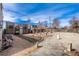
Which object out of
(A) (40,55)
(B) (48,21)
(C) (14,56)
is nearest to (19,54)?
(C) (14,56)

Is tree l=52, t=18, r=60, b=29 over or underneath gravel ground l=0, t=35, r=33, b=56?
over

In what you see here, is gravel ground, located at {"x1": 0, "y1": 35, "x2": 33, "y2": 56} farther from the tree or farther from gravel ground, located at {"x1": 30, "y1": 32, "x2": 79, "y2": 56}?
the tree

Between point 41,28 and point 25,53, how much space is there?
0.92 ft

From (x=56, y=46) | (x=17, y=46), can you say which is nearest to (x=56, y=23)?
(x=56, y=46)

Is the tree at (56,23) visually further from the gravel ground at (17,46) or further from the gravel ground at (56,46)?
the gravel ground at (17,46)

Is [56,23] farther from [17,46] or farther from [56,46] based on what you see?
[17,46]

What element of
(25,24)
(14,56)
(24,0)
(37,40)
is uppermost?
(24,0)

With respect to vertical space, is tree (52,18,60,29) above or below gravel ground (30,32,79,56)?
above

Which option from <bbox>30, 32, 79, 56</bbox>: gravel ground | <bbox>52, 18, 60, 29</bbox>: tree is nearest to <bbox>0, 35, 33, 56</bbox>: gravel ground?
<bbox>30, 32, 79, 56</bbox>: gravel ground

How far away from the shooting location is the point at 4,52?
7.89 feet

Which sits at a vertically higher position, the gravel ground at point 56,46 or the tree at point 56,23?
the tree at point 56,23

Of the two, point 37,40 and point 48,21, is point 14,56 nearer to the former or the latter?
point 37,40

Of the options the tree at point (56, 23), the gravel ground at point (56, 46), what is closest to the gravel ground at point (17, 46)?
the gravel ground at point (56, 46)

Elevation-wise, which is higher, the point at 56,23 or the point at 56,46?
the point at 56,23
